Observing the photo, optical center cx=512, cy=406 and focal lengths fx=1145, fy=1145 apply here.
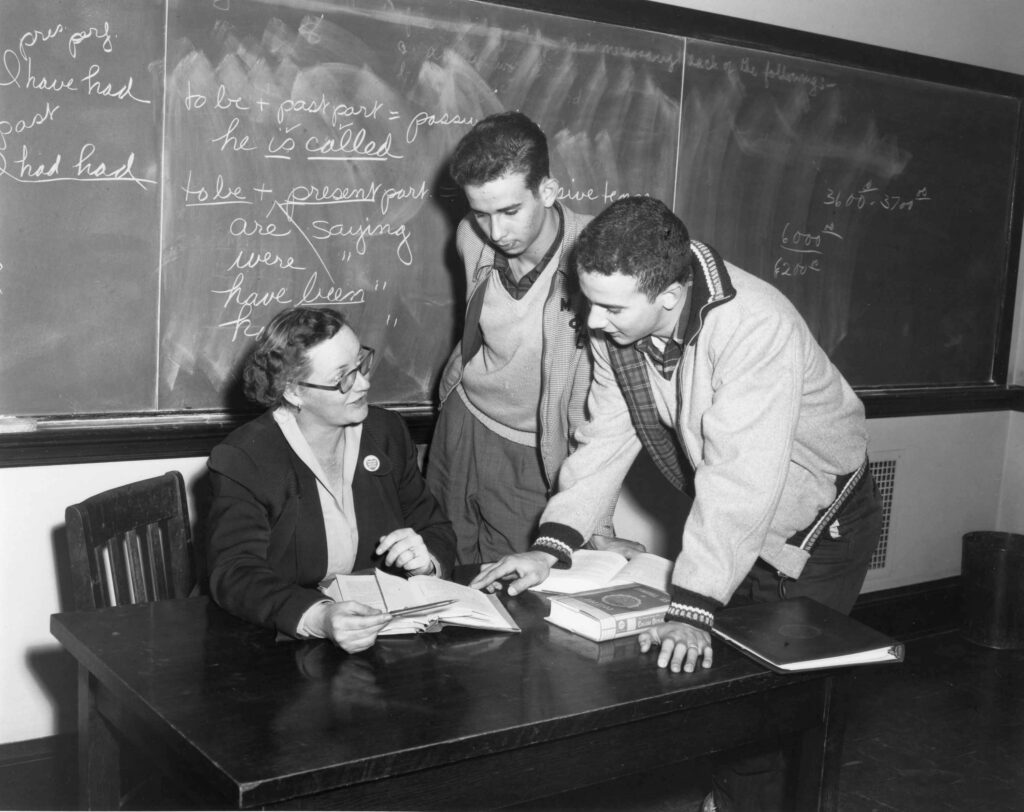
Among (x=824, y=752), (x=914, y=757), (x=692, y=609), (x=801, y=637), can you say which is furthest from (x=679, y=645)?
(x=914, y=757)

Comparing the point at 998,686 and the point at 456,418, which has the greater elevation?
the point at 456,418

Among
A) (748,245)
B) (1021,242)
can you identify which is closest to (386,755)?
(748,245)

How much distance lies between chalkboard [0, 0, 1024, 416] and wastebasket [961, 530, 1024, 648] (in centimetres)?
89

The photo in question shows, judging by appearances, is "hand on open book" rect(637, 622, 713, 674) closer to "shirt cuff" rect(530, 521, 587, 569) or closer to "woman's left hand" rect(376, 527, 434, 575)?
"shirt cuff" rect(530, 521, 587, 569)

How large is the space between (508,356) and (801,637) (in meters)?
1.09

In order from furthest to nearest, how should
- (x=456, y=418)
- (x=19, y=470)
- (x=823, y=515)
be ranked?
(x=456, y=418) < (x=19, y=470) < (x=823, y=515)

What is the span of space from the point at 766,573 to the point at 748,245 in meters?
1.70

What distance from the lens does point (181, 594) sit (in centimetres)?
244

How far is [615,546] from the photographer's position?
255cm

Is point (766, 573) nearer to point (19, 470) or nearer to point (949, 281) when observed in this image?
point (19, 470)

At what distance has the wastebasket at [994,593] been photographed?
4.26 metres

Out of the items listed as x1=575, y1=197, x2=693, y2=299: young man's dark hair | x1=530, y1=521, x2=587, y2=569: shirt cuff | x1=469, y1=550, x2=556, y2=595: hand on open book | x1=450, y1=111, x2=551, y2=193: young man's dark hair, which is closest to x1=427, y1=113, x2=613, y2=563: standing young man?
x1=450, y1=111, x2=551, y2=193: young man's dark hair

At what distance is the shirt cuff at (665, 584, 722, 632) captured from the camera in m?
1.98

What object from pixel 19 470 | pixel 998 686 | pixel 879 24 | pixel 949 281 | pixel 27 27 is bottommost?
pixel 998 686
